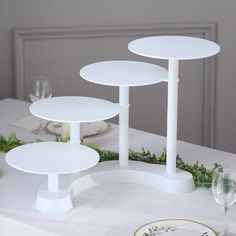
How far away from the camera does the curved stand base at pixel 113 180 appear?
207 centimetres

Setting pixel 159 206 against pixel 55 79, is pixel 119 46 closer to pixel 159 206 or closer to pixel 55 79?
pixel 55 79

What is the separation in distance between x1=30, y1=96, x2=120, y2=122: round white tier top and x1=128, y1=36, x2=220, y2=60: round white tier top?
197 mm

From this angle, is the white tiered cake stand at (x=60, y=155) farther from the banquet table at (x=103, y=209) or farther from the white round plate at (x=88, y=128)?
the white round plate at (x=88, y=128)

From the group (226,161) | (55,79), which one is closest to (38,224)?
(226,161)

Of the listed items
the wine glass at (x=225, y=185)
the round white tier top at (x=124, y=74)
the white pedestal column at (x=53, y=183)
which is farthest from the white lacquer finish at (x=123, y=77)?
the wine glass at (x=225, y=185)

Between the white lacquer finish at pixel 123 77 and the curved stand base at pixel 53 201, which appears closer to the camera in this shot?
the curved stand base at pixel 53 201

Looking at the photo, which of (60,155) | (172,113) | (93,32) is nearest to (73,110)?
(60,155)

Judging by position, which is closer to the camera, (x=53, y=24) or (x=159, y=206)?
(x=159, y=206)

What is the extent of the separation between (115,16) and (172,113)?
1399mm

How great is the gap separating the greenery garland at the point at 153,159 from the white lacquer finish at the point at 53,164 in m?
0.23

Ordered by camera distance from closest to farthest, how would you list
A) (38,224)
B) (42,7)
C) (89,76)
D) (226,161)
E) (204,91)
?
(38,224) < (89,76) < (226,161) < (42,7) < (204,91)

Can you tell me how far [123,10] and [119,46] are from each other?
170 mm

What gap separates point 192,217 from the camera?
6.62 feet

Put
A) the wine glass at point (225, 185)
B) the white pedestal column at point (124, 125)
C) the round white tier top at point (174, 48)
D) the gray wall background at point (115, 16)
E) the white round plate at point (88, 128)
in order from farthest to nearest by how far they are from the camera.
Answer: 1. the gray wall background at point (115, 16)
2. the white round plate at point (88, 128)
3. the white pedestal column at point (124, 125)
4. the round white tier top at point (174, 48)
5. the wine glass at point (225, 185)
